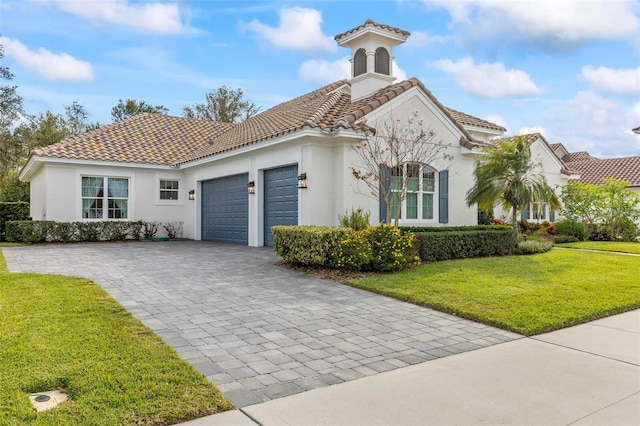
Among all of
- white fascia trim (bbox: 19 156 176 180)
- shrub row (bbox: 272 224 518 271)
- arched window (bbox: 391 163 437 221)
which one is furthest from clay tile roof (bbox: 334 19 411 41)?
white fascia trim (bbox: 19 156 176 180)

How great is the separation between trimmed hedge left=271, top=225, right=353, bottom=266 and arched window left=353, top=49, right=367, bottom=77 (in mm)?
6878

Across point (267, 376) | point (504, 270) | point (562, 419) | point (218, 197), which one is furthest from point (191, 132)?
point (562, 419)

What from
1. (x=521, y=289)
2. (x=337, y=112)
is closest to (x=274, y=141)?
(x=337, y=112)

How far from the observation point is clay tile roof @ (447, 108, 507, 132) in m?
18.8

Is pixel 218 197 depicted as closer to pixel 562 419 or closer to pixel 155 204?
pixel 155 204

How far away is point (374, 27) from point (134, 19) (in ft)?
22.9

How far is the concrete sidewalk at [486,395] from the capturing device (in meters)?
3.21

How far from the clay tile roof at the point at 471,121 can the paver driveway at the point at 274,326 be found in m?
12.3

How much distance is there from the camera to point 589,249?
1465 cm

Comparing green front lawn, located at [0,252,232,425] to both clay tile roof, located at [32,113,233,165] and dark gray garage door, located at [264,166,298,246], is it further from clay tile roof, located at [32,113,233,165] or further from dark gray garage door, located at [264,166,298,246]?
clay tile roof, located at [32,113,233,165]

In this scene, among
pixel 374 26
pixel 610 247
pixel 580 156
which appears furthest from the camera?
pixel 580 156

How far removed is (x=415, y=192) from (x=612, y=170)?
24596 millimetres

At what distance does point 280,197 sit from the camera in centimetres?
1429

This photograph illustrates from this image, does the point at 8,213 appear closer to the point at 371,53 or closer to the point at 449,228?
the point at 371,53
